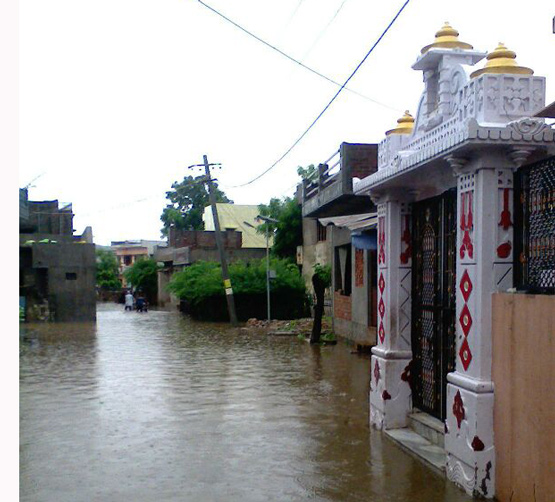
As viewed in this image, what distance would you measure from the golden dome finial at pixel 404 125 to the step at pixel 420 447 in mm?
3625

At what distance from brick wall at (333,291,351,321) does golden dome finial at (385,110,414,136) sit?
12.4m

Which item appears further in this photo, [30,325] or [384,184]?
[30,325]

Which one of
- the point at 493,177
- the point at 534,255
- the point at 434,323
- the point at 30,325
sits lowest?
the point at 30,325

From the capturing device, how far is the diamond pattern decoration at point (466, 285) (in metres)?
6.54

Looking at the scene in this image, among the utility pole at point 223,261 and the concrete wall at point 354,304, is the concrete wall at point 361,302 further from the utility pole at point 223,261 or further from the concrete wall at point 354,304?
the utility pole at point 223,261

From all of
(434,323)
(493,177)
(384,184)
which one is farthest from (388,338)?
(493,177)

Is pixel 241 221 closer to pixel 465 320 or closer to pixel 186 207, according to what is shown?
pixel 186 207

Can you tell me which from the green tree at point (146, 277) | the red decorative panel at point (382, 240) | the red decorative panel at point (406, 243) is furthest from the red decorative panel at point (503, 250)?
the green tree at point (146, 277)

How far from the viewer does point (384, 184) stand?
858cm

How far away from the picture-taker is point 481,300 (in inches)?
249

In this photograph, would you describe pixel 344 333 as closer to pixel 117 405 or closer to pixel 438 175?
pixel 117 405

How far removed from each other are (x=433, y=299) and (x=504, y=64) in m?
2.79

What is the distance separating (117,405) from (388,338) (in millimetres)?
4807

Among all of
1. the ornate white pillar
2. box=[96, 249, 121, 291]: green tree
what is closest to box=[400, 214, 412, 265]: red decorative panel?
the ornate white pillar
